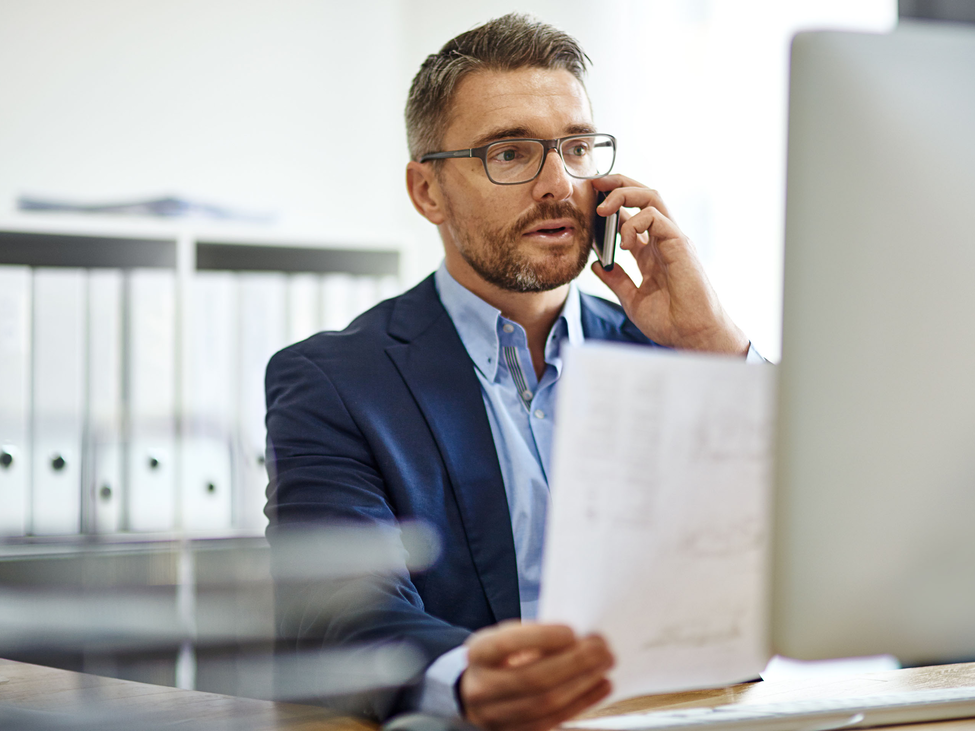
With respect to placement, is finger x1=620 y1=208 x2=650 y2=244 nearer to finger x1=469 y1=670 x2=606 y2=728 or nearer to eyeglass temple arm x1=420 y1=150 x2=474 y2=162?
eyeglass temple arm x1=420 y1=150 x2=474 y2=162

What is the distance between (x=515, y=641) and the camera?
0.50 meters

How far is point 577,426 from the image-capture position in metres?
0.47

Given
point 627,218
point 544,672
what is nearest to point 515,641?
point 544,672

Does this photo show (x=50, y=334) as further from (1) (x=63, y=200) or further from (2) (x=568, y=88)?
(2) (x=568, y=88)

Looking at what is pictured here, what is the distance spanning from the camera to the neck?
1.27 meters

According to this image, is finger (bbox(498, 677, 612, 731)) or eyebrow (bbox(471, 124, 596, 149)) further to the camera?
eyebrow (bbox(471, 124, 596, 149))

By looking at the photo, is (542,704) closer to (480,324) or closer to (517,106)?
(480,324)

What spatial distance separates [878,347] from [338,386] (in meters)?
0.69

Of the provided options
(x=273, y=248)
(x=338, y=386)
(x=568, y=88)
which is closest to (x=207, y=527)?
(x=273, y=248)

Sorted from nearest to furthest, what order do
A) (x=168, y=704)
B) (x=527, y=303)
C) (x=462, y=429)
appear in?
(x=168, y=704), (x=462, y=429), (x=527, y=303)

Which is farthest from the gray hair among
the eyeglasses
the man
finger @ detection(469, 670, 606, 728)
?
finger @ detection(469, 670, 606, 728)

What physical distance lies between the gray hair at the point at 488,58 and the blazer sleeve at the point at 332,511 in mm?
455

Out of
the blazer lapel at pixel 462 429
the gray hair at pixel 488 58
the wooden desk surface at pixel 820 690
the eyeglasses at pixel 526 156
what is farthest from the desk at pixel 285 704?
the gray hair at pixel 488 58

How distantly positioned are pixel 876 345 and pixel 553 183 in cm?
71
